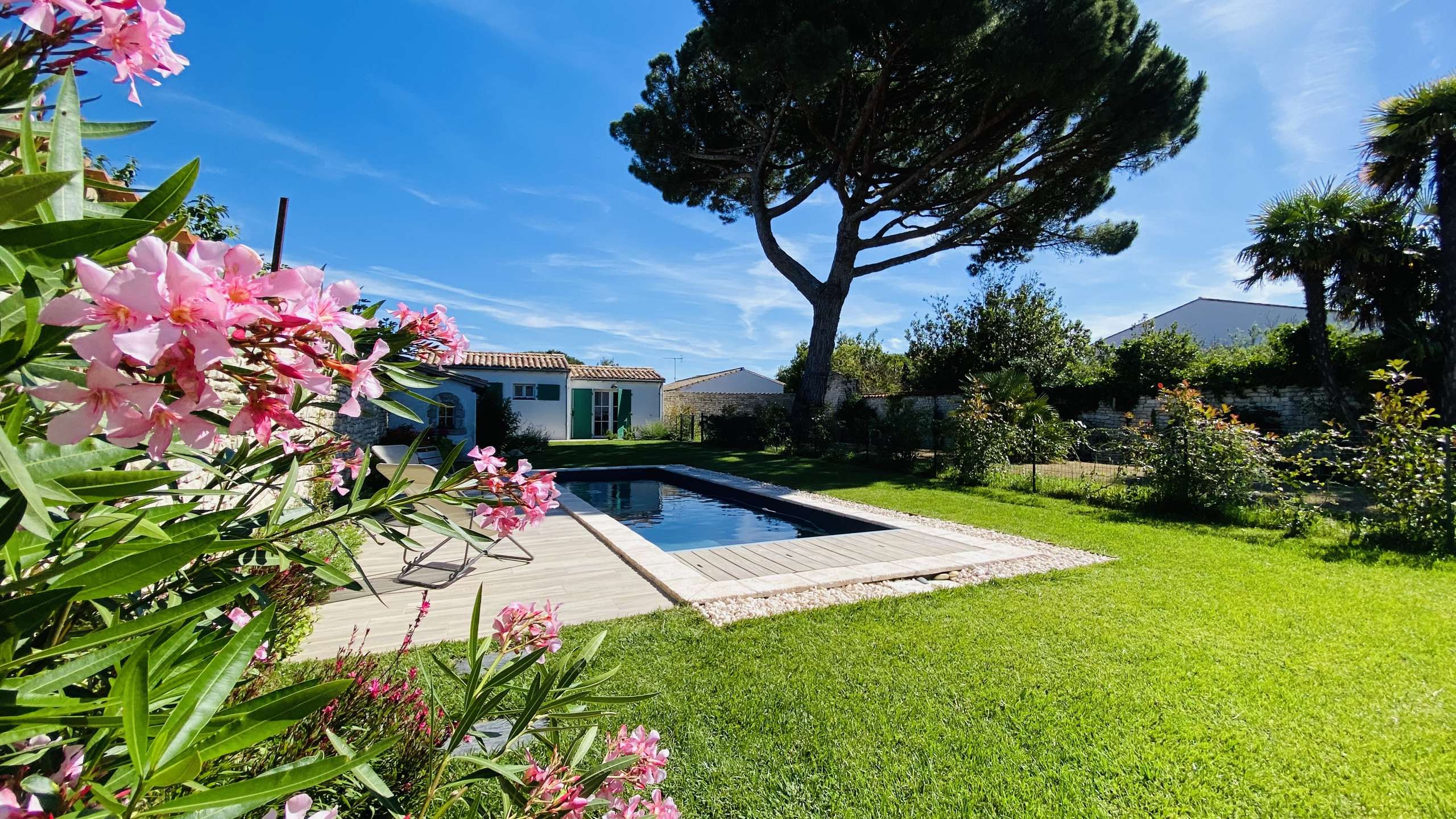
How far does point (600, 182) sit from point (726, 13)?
582 centimetres

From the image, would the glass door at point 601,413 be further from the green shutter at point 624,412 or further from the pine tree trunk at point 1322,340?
the pine tree trunk at point 1322,340

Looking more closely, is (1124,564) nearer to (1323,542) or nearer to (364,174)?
(1323,542)

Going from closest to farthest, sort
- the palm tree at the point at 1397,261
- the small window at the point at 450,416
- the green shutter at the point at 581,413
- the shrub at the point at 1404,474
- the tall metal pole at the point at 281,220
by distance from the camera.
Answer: the shrub at the point at 1404,474
the tall metal pole at the point at 281,220
the palm tree at the point at 1397,261
the small window at the point at 450,416
the green shutter at the point at 581,413

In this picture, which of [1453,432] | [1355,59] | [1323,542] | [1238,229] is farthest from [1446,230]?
[1323,542]

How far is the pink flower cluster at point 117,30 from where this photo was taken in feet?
1.80

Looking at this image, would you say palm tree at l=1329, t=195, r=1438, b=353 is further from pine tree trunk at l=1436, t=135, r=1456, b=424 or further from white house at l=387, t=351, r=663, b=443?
white house at l=387, t=351, r=663, b=443

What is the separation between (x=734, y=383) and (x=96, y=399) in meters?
36.8

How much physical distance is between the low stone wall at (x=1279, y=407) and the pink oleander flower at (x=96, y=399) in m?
14.3

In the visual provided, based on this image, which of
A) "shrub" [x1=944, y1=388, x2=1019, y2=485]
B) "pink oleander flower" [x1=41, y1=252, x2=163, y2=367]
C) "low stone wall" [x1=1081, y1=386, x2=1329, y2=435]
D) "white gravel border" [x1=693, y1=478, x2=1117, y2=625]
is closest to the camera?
"pink oleander flower" [x1=41, y1=252, x2=163, y2=367]

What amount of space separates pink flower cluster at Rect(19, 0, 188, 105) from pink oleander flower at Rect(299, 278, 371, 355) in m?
0.34

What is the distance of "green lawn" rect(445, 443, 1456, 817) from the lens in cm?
213

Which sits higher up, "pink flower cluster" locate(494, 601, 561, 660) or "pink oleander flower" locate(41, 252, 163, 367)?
"pink oleander flower" locate(41, 252, 163, 367)

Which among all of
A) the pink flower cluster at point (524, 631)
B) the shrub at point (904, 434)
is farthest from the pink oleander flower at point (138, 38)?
the shrub at point (904, 434)

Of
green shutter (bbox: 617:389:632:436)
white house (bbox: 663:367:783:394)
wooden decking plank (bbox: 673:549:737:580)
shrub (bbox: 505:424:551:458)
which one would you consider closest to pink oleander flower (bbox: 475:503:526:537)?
wooden decking plank (bbox: 673:549:737:580)
